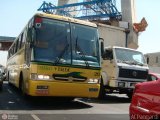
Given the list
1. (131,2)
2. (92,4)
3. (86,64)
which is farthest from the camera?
(92,4)

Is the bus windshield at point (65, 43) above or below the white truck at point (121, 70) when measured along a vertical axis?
above

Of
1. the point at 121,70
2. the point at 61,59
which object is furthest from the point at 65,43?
the point at 121,70

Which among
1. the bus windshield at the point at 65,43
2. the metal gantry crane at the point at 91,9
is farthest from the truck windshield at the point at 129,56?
the metal gantry crane at the point at 91,9

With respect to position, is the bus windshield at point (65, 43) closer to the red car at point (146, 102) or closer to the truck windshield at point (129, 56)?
the truck windshield at point (129, 56)

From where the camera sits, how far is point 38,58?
10766 millimetres

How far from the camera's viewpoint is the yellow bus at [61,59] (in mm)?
10750

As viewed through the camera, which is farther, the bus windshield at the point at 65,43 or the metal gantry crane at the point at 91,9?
the metal gantry crane at the point at 91,9

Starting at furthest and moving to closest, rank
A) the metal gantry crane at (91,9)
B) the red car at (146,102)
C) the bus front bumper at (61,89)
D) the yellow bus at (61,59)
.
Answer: the metal gantry crane at (91,9), the yellow bus at (61,59), the bus front bumper at (61,89), the red car at (146,102)

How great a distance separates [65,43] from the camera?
11.4 meters

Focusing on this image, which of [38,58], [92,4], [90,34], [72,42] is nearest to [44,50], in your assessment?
[38,58]

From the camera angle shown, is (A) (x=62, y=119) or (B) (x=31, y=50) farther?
(B) (x=31, y=50)

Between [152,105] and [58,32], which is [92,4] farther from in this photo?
[152,105]

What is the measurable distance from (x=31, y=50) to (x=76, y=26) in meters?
1.88

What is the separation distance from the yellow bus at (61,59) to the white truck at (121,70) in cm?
312
